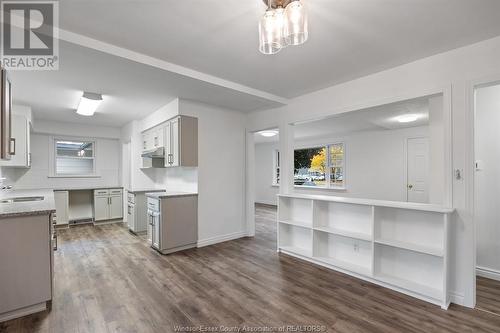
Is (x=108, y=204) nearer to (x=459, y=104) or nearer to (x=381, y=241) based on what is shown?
(x=381, y=241)

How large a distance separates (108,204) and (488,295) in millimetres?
7283

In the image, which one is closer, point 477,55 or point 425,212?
point 477,55

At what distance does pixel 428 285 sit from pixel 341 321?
4.04 feet

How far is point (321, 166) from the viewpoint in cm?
837

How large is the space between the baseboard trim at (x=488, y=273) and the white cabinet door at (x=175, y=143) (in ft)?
14.9

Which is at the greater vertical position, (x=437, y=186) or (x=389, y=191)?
(x=437, y=186)

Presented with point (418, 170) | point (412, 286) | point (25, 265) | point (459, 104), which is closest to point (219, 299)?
point (25, 265)

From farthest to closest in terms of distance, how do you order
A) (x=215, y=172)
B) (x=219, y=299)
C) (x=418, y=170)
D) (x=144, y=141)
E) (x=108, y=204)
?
(x=108, y=204)
(x=418, y=170)
(x=144, y=141)
(x=215, y=172)
(x=219, y=299)

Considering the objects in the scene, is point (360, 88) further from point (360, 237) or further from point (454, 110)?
point (360, 237)

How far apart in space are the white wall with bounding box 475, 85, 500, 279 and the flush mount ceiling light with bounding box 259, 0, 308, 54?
308cm

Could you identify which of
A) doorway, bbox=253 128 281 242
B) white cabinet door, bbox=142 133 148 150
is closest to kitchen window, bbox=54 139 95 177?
white cabinet door, bbox=142 133 148 150

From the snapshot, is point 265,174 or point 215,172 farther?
point 265,174

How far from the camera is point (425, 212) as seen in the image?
9.01 feet

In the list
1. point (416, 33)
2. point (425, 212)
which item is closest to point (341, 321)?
point (425, 212)
